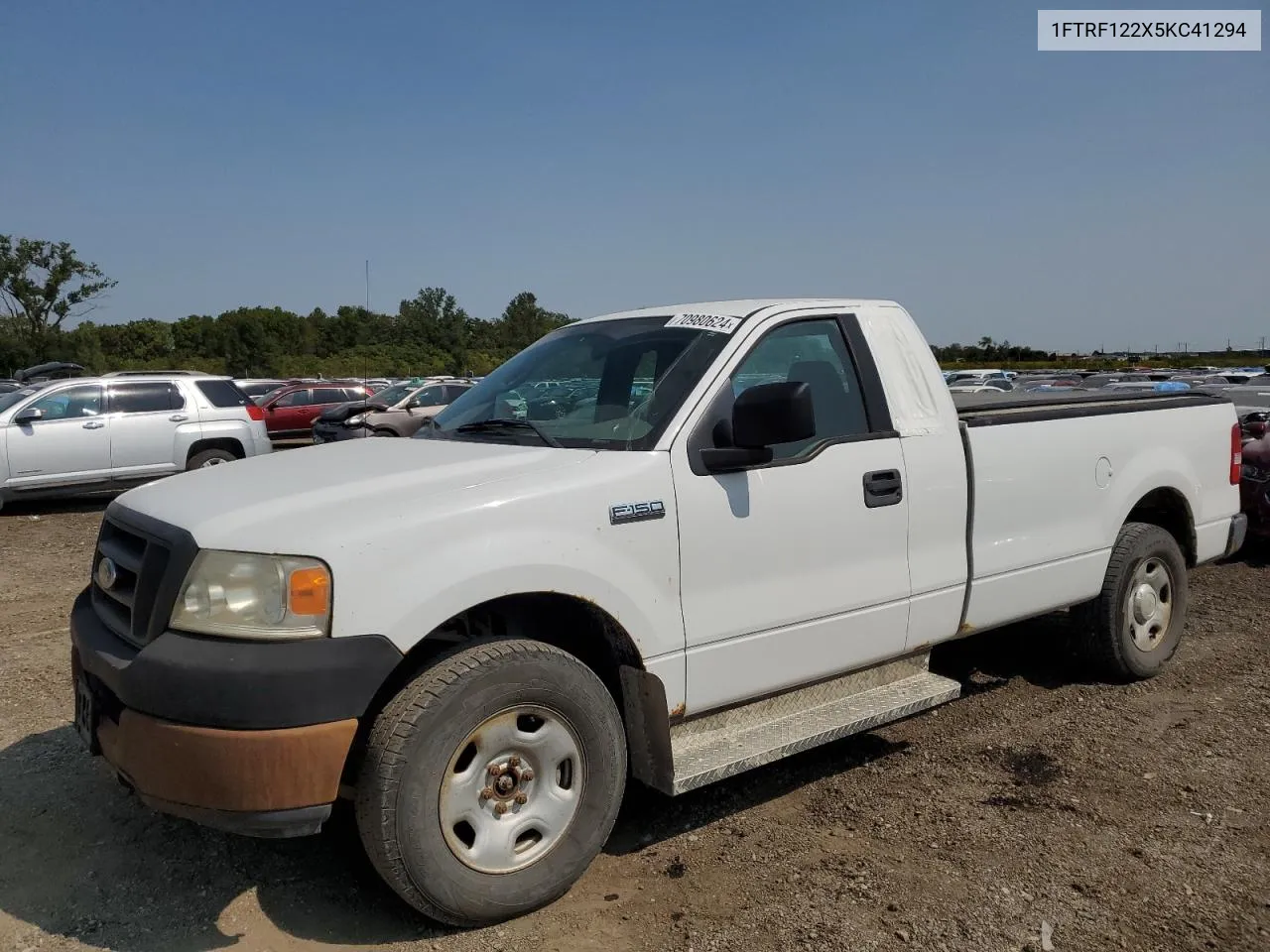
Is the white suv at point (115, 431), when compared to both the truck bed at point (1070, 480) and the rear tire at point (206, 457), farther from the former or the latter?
the truck bed at point (1070, 480)

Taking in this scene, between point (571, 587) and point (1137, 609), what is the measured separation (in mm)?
3581

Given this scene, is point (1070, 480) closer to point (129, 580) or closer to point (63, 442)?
point (129, 580)

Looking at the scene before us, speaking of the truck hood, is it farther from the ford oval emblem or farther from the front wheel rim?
the front wheel rim

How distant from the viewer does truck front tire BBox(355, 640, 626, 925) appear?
106 inches

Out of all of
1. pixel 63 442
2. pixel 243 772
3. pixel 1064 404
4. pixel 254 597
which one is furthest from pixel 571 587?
pixel 63 442

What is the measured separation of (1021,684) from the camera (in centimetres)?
526

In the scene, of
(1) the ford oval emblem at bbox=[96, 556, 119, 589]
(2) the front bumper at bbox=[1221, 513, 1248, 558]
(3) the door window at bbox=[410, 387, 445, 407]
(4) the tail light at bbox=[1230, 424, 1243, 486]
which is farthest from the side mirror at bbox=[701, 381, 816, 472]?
(3) the door window at bbox=[410, 387, 445, 407]

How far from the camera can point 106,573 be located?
316 centimetres

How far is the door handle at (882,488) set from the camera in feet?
12.3

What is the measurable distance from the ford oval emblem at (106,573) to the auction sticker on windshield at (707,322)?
2.16m

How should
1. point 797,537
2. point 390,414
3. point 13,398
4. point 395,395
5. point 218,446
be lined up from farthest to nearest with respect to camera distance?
point 395,395 < point 390,414 < point 218,446 < point 13,398 < point 797,537

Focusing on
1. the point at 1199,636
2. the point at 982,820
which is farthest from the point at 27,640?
the point at 1199,636

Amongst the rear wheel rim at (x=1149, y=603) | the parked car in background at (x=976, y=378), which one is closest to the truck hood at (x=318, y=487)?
the rear wheel rim at (x=1149, y=603)

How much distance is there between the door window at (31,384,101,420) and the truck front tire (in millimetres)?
11707
